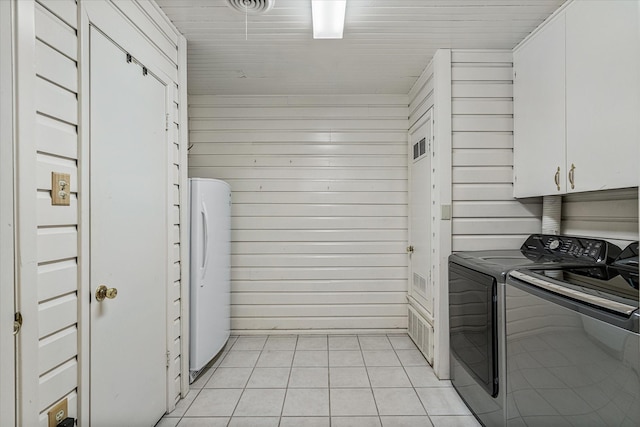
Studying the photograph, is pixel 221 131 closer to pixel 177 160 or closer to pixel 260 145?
A: pixel 260 145

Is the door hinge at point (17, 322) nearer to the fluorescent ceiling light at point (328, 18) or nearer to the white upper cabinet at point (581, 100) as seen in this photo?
the fluorescent ceiling light at point (328, 18)

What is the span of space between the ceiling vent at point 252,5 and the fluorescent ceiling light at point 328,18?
0.28m

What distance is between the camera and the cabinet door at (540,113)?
75.3 inches

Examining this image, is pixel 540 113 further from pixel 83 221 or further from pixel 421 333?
pixel 83 221

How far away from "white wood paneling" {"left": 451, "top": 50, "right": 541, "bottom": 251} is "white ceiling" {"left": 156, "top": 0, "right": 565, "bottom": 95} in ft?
0.69

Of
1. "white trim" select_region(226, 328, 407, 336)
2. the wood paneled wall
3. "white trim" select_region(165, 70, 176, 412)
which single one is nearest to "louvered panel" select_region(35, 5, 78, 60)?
the wood paneled wall

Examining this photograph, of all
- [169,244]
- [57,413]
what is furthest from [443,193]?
[57,413]

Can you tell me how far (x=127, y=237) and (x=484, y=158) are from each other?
259cm

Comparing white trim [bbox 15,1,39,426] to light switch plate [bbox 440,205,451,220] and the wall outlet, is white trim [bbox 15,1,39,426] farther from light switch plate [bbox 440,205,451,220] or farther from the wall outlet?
light switch plate [bbox 440,205,451,220]

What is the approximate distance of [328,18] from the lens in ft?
6.60

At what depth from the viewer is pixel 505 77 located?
8.24ft

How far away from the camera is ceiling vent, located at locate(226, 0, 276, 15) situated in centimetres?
190

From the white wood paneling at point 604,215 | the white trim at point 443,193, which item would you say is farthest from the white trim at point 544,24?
the white wood paneling at point 604,215

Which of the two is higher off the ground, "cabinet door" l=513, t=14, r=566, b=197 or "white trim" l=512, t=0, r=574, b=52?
"white trim" l=512, t=0, r=574, b=52
